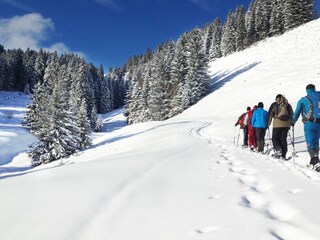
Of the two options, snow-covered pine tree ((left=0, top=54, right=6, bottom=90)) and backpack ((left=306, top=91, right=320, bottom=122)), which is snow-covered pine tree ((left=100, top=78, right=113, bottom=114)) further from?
backpack ((left=306, top=91, right=320, bottom=122))

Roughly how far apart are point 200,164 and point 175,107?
43.3 metres

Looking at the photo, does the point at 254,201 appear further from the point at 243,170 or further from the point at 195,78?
the point at 195,78

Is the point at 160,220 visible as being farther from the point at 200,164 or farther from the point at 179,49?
the point at 179,49

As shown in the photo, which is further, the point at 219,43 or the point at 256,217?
the point at 219,43

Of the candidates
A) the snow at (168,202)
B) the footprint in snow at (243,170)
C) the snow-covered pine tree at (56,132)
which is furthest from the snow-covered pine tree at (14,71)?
the footprint in snow at (243,170)

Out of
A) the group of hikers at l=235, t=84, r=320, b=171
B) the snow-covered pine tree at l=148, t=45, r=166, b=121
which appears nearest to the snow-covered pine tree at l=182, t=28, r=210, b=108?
the snow-covered pine tree at l=148, t=45, r=166, b=121

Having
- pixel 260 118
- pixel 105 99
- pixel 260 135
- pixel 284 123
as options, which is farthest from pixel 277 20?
pixel 284 123

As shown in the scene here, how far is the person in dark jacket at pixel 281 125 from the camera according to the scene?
9.38 metres

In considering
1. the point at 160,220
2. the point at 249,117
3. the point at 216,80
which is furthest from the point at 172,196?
the point at 216,80

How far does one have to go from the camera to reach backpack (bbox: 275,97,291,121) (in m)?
9.41

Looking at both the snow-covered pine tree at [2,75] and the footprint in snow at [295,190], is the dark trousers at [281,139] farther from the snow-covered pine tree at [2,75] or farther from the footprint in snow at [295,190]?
the snow-covered pine tree at [2,75]

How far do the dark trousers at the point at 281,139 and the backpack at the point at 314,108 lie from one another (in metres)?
1.82

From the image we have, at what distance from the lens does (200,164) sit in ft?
25.2

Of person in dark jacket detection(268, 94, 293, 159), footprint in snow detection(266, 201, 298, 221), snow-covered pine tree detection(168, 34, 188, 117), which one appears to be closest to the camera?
footprint in snow detection(266, 201, 298, 221)
